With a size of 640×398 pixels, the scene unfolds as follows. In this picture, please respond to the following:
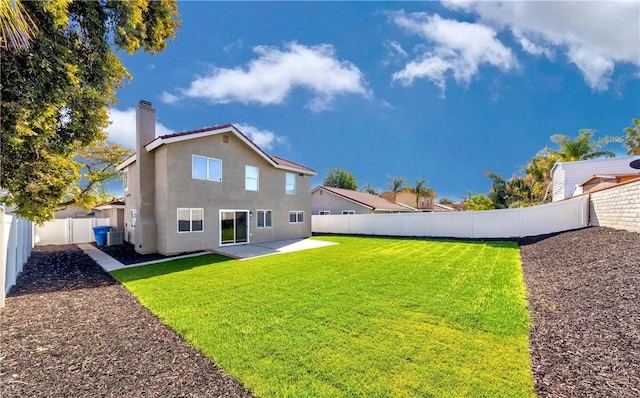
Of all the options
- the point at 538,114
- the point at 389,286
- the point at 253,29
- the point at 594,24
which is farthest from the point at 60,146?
the point at 538,114

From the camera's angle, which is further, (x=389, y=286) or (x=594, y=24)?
(x=594, y=24)

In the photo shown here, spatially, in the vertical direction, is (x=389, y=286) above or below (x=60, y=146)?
below

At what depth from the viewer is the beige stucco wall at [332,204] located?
2825cm

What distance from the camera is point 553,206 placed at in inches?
618

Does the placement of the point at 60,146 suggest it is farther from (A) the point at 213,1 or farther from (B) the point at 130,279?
(A) the point at 213,1

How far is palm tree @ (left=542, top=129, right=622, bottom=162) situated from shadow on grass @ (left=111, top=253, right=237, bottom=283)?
30.3 meters

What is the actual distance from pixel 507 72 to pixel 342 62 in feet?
43.0

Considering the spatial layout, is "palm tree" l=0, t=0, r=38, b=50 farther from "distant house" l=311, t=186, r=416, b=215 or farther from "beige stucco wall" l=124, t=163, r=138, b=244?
"distant house" l=311, t=186, r=416, b=215

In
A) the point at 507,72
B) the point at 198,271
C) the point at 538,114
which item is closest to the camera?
the point at 198,271

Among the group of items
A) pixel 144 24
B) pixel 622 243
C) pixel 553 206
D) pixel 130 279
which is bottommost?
pixel 130 279

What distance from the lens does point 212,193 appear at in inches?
598

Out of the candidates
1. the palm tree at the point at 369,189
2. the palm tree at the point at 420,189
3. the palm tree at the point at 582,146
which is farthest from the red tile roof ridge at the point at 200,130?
the palm tree at the point at 369,189

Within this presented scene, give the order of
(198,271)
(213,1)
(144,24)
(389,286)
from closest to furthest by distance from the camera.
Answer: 1. (389,286)
2. (144,24)
3. (198,271)
4. (213,1)

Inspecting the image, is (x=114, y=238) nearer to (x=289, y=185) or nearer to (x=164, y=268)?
(x=164, y=268)
